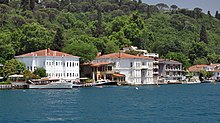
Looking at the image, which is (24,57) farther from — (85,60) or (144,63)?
(144,63)

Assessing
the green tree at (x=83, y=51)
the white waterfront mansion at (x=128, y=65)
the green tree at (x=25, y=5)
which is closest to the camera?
the green tree at (x=83, y=51)

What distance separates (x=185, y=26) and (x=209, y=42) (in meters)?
12.3

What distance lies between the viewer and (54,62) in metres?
82.6

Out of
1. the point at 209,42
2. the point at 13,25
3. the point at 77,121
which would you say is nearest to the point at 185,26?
the point at 209,42

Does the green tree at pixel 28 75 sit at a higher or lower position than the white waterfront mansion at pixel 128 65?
lower

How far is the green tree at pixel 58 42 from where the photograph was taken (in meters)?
91.6

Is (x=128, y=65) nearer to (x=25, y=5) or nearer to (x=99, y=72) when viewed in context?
(x=99, y=72)

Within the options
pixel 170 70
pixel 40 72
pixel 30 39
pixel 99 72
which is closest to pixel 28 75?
pixel 40 72

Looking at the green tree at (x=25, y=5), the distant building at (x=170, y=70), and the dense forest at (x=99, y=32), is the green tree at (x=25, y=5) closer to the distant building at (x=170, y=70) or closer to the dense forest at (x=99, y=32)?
the dense forest at (x=99, y=32)

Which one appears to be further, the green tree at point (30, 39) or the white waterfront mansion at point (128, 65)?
the white waterfront mansion at point (128, 65)

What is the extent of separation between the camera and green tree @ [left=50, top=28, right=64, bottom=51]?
9156 centimetres

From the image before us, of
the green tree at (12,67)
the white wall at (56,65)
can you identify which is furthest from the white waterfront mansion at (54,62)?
the green tree at (12,67)

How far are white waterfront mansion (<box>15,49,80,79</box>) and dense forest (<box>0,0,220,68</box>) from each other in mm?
3641

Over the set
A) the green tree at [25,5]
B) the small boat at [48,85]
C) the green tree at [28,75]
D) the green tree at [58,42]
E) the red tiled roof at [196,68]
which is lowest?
the small boat at [48,85]
